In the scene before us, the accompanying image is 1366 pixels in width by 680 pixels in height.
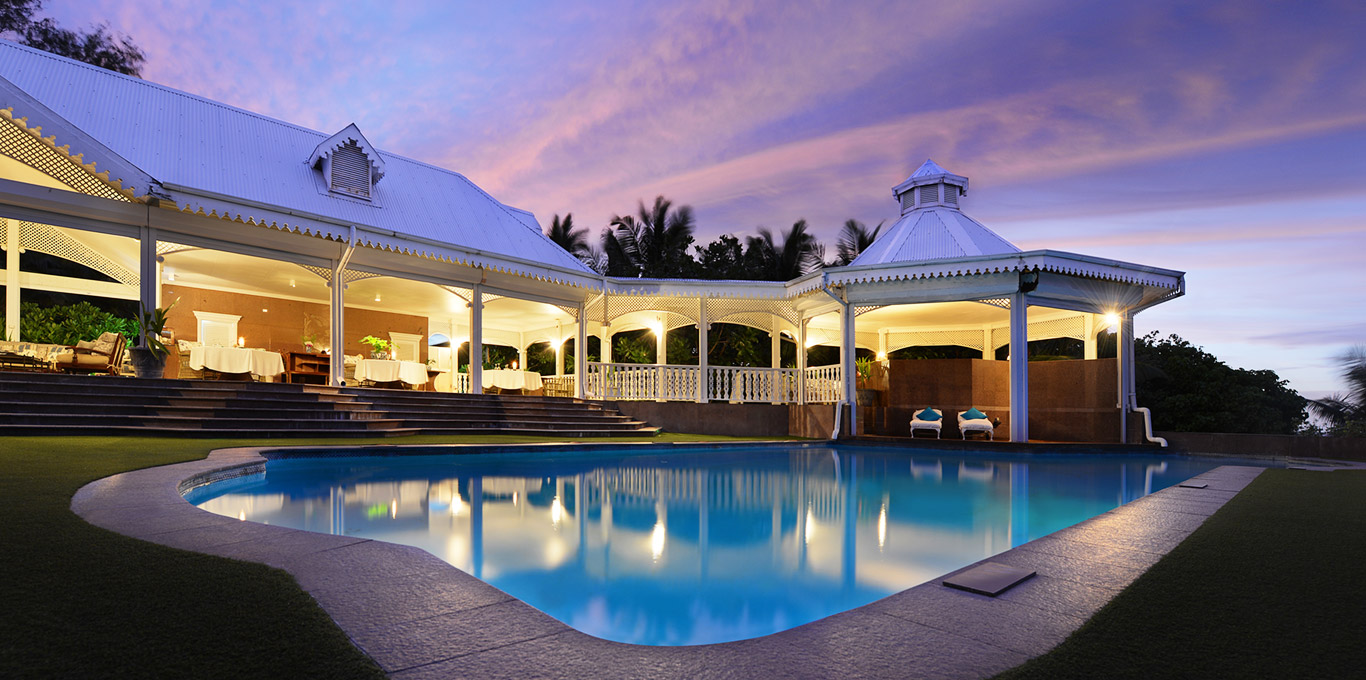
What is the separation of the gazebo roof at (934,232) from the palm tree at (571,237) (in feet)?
53.2

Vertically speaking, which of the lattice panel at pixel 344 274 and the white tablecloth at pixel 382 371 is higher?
the lattice panel at pixel 344 274

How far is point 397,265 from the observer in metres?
13.5

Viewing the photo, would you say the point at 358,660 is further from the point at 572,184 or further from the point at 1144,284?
the point at 572,184

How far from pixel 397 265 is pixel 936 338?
1578cm

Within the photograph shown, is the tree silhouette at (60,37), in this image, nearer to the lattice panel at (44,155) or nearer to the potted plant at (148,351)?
the lattice panel at (44,155)

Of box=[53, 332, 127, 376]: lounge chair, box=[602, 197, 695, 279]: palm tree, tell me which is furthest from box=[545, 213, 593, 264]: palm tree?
box=[53, 332, 127, 376]: lounge chair

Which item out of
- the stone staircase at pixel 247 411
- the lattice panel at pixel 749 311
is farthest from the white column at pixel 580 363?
the lattice panel at pixel 749 311

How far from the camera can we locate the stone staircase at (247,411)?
27.7 ft

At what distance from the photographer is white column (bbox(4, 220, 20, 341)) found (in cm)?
1155

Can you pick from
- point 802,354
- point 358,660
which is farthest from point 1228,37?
point 358,660

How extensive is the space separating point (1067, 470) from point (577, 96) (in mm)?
15019

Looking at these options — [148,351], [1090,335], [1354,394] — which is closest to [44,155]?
[148,351]

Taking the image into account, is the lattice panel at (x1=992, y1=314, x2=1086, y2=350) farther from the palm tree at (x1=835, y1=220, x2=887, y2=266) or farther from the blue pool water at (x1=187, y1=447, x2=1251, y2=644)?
the palm tree at (x1=835, y1=220, x2=887, y2=266)

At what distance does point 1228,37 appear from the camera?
11727 mm
